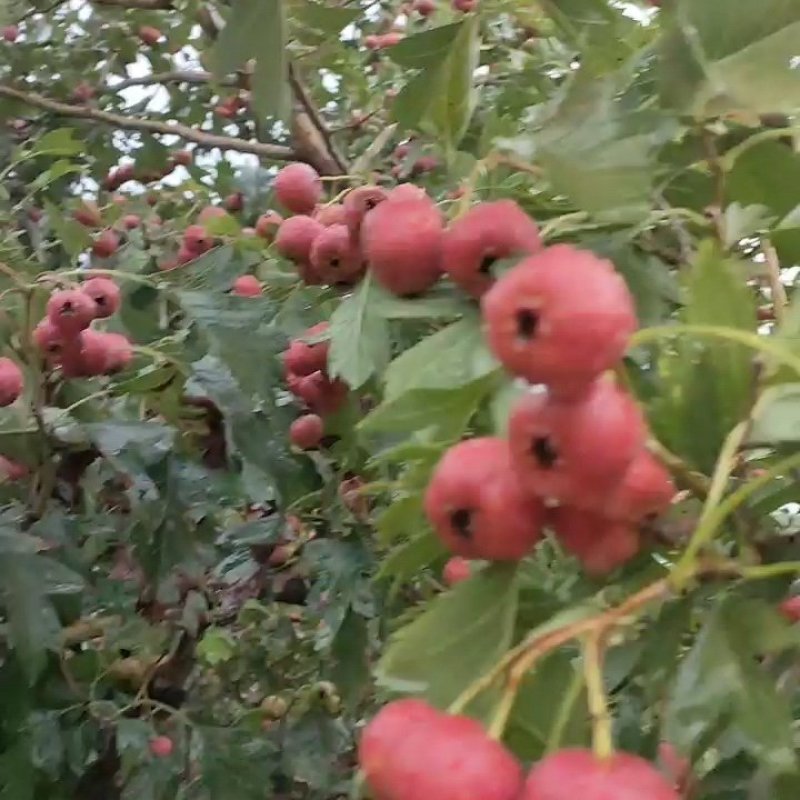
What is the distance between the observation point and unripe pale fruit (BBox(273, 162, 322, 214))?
0.88 metres

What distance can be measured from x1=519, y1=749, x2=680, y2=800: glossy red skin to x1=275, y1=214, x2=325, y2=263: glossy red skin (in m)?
0.43

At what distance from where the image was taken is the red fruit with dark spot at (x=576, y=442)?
35cm

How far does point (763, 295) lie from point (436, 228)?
1.12ft

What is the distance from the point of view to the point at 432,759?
0.30m

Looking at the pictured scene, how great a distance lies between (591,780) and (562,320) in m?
0.12

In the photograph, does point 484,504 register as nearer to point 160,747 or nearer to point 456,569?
point 456,569

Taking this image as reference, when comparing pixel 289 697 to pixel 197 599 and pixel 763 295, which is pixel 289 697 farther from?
pixel 763 295

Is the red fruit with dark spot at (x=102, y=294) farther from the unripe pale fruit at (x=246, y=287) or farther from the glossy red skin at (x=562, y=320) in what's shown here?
the glossy red skin at (x=562, y=320)

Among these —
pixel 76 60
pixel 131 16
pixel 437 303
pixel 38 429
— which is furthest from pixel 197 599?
pixel 76 60

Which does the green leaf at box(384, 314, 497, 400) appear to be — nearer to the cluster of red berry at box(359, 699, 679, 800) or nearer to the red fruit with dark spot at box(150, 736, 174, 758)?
the cluster of red berry at box(359, 699, 679, 800)

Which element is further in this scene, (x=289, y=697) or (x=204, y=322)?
(x=289, y=697)

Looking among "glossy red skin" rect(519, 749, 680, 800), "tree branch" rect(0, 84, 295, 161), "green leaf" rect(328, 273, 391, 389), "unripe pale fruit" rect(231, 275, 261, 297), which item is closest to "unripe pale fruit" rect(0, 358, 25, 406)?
"unripe pale fruit" rect(231, 275, 261, 297)

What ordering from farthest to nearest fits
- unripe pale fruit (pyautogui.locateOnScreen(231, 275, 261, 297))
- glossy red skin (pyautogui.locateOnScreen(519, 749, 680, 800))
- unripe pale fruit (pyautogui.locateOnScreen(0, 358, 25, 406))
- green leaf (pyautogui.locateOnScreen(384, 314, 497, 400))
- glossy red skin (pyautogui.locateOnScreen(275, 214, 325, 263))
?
unripe pale fruit (pyautogui.locateOnScreen(231, 275, 261, 297)), unripe pale fruit (pyautogui.locateOnScreen(0, 358, 25, 406)), glossy red skin (pyautogui.locateOnScreen(275, 214, 325, 263)), green leaf (pyautogui.locateOnScreen(384, 314, 497, 400)), glossy red skin (pyautogui.locateOnScreen(519, 749, 680, 800))

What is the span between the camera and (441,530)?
1.30ft
